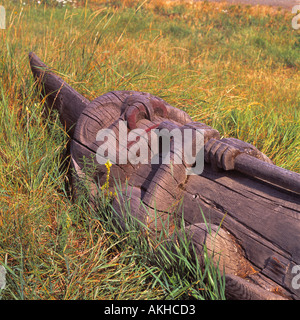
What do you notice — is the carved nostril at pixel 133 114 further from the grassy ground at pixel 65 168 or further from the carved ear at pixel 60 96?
the grassy ground at pixel 65 168

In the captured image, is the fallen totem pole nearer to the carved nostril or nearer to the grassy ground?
the carved nostril

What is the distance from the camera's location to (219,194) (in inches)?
80.0

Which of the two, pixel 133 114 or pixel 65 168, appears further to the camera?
pixel 65 168

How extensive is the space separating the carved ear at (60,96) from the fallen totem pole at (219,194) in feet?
0.06

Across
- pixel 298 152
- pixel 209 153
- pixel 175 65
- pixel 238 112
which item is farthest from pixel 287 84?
pixel 209 153

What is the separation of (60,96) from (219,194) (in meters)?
1.59

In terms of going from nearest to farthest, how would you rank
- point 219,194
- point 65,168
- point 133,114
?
1. point 219,194
2. point 133,114
3. point 65,168

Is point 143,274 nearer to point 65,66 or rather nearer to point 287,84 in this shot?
point 65,66

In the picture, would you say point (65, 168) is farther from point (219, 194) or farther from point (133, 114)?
point (219, 194)

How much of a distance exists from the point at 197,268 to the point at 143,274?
34cm

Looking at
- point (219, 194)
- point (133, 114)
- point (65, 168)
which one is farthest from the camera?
point (65, 168)

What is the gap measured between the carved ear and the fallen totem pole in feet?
0.06

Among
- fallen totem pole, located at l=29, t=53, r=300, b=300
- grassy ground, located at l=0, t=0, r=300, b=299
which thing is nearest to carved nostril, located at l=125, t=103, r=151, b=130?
fallen totem pole, located at l=29, t=53, r=300, b=300

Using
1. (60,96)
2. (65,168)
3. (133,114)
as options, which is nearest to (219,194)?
(133,114)
